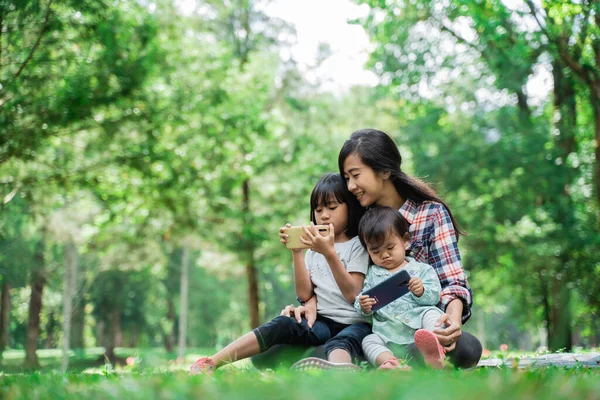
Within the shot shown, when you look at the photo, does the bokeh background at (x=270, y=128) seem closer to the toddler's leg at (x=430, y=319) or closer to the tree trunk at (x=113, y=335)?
the toddler's leg at (x=430, y=319)

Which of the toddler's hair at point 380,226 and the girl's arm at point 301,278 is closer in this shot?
the toddler's hair at point 380,226

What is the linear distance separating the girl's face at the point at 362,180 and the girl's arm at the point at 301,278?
1.93 feet

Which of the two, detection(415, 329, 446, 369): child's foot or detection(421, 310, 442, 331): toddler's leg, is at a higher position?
detection(421, 310, 442, 331): toddler's leg

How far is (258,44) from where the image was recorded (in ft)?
59.1

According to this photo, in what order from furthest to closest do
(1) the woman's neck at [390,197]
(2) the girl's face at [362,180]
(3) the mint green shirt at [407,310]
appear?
(1) the woman's neck at [390,197] → (2) the girl's face at [362,180] → (3) the mint green shirt at [407,310]

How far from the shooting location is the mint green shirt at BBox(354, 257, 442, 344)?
11.9ft

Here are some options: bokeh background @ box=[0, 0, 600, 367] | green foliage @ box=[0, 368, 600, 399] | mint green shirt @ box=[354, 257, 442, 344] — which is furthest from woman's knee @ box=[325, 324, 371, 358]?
bokeh background @ box=[0, 0, 600, 367]

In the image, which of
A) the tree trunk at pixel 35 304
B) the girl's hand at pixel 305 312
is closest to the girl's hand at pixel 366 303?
the girl's hand at pixel 305 312

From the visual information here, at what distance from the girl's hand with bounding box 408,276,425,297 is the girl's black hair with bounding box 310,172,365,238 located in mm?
785

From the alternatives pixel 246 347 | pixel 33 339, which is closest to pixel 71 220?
pixel 33 339

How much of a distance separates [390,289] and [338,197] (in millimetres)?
877

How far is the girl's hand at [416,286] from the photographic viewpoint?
3553 millimetres

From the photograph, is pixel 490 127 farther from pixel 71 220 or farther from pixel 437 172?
pixel 71 220

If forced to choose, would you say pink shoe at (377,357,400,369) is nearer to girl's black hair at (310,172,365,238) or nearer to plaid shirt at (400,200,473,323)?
plaid shirt at (400,200,473,323)
